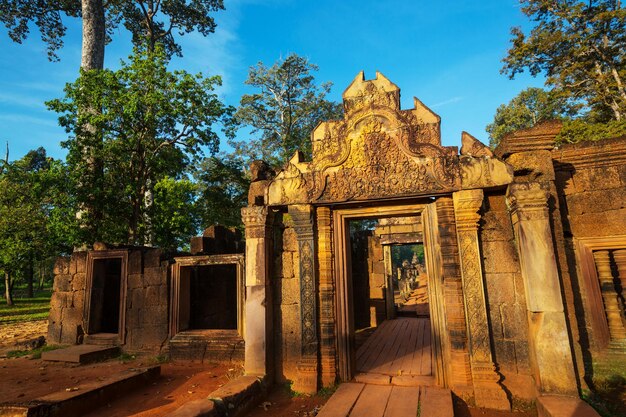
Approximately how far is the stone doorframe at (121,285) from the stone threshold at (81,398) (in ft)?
9.83

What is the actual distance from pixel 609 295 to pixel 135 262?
9.86 metres

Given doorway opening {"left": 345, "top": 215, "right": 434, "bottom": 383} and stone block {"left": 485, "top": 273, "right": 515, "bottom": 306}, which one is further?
doorway opening {"left": 345, "top": 215, "right": 434, "bottom": 383}

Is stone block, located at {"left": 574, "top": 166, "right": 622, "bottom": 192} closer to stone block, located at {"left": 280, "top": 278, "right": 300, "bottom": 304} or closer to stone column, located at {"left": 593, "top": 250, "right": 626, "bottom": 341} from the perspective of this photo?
stone column, located at {"left": 593, "top": 250, "right": 626, "bottom": 341}

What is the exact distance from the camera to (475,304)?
4570mm

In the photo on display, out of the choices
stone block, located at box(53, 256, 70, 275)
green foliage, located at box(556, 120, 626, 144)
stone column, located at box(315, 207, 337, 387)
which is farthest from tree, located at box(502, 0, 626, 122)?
stone block, located at box(53, 256, 70, 275)

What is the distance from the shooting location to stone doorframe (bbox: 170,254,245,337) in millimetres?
7699

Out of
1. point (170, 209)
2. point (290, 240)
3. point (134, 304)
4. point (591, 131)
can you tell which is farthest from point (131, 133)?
point (591, 131)

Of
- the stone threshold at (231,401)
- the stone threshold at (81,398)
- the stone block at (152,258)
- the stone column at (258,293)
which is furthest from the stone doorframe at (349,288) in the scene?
the stone block at (152,258)

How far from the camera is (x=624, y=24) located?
15.9 m

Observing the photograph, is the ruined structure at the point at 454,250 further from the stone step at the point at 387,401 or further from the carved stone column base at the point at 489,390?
the stone step at the point at 387,401

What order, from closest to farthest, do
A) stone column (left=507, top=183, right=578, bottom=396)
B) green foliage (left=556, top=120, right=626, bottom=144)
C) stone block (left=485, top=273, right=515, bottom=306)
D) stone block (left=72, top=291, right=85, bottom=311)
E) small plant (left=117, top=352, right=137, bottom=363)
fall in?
1. stone column (left=507, top=183, right=578, bottom=396)
2. stone block (left=485, top=273, right=515, bottom=306)
3. small plant (left=117, top=352, right=137, bottom=363)
4. stone block (left=72, top=291, right=85, bottom=311)
5. green foliage (left=556, top=120, right=626, bottom=144)

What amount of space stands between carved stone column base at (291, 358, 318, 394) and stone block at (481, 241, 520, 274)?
9.32 feet

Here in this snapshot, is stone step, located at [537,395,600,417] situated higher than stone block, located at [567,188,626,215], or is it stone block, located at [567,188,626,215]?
stone block, located at [567,188,626,215]

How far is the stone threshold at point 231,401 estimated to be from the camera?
367cm
